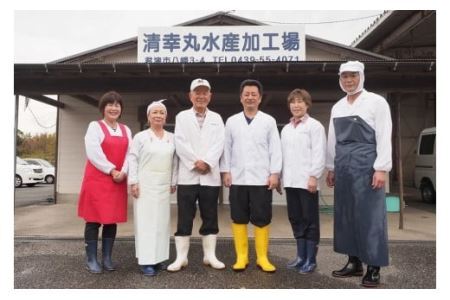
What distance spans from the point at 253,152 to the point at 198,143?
53cm

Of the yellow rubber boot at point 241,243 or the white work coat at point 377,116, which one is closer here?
the white work coat at point 377,116

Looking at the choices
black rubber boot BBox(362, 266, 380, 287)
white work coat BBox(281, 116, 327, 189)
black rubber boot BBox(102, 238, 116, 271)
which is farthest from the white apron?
black rubber boot BBox(362, 266, 380, 287)

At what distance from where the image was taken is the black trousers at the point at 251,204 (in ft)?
10.7

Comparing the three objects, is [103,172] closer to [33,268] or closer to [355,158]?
[33,268]

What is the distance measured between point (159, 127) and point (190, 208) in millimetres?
830

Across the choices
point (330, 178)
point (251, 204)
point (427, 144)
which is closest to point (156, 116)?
point (251, 204)

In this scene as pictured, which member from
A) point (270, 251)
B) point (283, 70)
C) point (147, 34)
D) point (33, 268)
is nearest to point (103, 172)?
point (33, 268)

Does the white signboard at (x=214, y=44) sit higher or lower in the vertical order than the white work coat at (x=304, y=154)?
higher

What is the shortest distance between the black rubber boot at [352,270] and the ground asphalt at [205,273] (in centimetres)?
7

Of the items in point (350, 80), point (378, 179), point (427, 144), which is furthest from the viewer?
point (427, 144)

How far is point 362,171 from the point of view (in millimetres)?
2982

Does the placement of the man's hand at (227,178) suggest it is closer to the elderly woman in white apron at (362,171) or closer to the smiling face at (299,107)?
the smiling face at (299,107)

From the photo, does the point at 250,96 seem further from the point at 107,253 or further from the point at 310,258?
the point at 107,253

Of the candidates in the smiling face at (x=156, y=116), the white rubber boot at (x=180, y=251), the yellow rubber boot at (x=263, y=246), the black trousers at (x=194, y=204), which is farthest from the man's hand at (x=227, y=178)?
the smiling face at (x=156, y=116)
